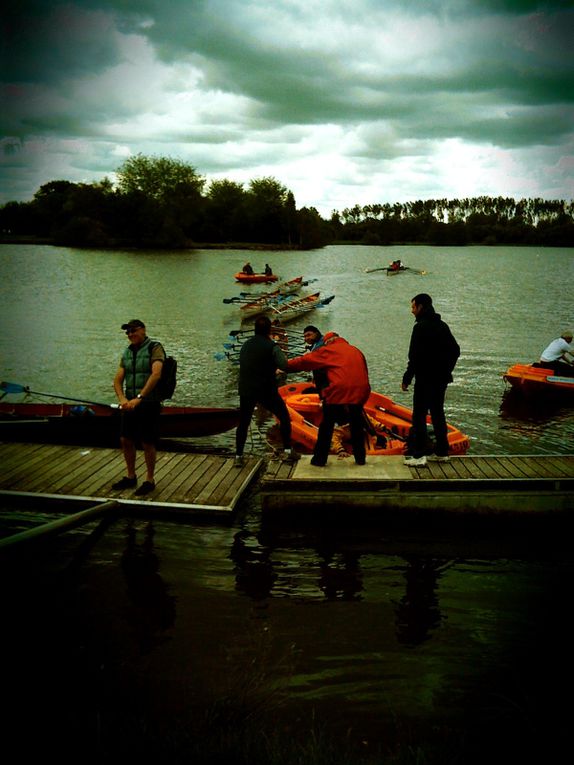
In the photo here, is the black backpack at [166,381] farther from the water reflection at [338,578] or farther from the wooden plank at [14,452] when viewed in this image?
the wooden plank at [14,452]

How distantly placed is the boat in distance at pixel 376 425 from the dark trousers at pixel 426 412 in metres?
1.29

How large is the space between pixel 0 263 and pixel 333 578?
68555 mm

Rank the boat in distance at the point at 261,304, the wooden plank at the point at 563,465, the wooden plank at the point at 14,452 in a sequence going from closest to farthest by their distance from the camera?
the wooden plank at the point at 563,465 → the wooden plank at the point at 14,452 → the boat in distance at the point at 261,304

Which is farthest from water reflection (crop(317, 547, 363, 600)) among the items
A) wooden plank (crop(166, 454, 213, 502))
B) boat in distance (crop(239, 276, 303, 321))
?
boat in distance (crop(239, 276, 303, 321))

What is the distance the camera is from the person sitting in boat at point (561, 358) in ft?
50.8

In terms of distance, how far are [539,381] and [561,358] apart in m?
0.99

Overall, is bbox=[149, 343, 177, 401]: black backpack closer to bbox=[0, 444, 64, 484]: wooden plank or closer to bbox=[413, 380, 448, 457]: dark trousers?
bbox=[413, 380, 448, 457]: dark trousers

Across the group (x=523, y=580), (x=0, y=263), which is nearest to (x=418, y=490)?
(x=523, y=580)

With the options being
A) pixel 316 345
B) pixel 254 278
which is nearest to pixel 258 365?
pixel 316 345

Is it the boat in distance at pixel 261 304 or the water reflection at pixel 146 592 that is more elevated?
the boat in distance at pixel 261 304

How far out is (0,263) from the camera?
65500 millimetres

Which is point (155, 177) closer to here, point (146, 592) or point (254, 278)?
point (254, 278)

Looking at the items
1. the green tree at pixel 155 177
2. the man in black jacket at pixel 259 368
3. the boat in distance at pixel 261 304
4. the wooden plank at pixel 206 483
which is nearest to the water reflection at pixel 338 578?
the wooden plank at pixel 206 483

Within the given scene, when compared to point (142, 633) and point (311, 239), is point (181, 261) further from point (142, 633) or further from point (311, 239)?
point (142, 633)
